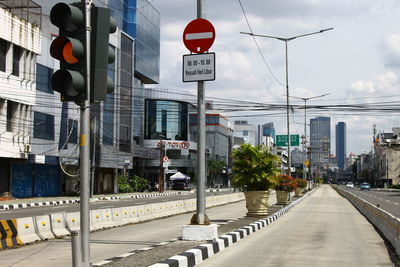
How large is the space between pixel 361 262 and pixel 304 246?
2.57m

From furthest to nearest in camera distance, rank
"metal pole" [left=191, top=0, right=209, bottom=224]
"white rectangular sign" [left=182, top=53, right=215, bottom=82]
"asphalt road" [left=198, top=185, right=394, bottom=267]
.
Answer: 1. "metal pole" [left=191, top=0, right=209, bottom=224]
2. "white rectangular sign" [left=182, top=53, right=215, bottom=82]
3. "asphalt road" [left=198, top=185, right=394, bottom=267]

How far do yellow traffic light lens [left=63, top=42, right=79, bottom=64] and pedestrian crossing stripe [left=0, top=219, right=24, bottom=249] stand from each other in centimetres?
737

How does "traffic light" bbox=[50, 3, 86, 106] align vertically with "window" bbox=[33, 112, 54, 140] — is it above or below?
below

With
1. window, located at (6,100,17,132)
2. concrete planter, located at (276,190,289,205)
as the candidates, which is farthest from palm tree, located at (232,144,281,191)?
window, located at (6,100,17,132)

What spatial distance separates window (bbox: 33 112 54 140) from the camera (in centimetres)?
4334

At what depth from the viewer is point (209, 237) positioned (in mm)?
12523

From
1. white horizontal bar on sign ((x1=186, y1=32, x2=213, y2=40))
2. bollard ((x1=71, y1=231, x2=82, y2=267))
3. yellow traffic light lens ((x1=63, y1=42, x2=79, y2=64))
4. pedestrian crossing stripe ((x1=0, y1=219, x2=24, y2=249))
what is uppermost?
white horizontal bar on sign ((x1=186, y1=32, x2=213, y2=40))

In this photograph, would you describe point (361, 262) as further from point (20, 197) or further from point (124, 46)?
point (124, 46)

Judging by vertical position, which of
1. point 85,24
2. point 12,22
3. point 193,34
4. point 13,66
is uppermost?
point 12,22

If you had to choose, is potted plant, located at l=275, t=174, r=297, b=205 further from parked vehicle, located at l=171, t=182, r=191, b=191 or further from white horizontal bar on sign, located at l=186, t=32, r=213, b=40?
parked vehicle, located at l=171, t=182, r=191, b=191

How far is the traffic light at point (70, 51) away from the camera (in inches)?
239

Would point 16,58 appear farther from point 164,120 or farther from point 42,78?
point 164,120

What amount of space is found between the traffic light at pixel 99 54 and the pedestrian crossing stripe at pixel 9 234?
724 centimetres

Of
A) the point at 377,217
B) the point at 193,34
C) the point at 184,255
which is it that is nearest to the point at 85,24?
the point at 184,255
